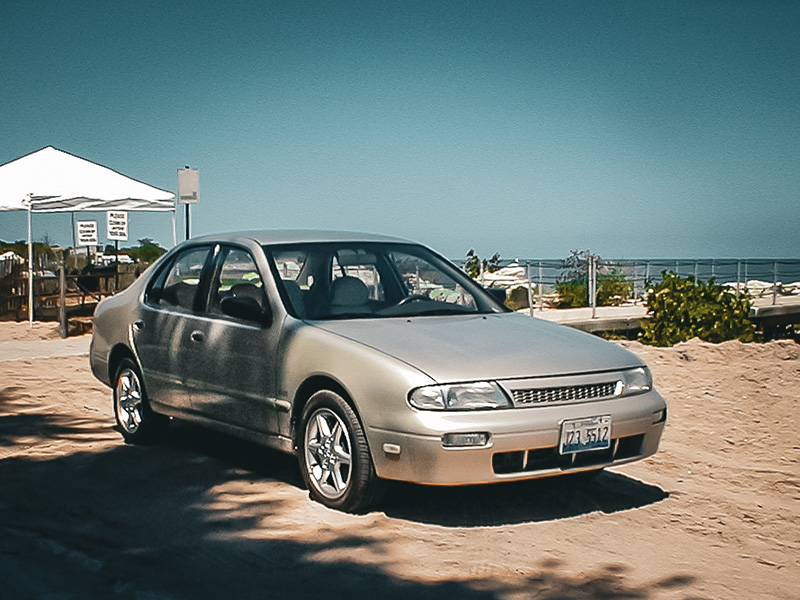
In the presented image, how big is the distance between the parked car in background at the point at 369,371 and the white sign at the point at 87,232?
14.3 meters

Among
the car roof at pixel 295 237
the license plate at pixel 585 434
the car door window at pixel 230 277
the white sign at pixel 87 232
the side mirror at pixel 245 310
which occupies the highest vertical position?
the white sign at pixel 87 232

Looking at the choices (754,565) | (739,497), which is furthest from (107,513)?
(739,497)

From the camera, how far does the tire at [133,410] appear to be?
7.01 m

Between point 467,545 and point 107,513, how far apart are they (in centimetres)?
205

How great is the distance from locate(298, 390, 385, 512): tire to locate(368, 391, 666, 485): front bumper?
0.36ft

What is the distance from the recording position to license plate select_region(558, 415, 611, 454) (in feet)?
15.8

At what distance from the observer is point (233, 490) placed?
575 centimetres

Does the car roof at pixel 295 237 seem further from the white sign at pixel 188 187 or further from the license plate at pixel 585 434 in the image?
the white sign at pixel 188 187

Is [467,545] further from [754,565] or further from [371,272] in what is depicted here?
[371,272]

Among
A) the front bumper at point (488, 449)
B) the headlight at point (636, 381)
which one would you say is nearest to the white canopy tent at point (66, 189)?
the front bumper at point (488, 449)

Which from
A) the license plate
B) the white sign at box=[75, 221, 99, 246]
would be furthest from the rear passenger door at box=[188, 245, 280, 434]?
the white sign at box=[75, 221, 99, 246]

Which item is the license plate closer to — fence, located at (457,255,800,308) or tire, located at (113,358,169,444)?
tire, located at (113,358,169,444)

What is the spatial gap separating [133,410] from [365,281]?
7.51 ft

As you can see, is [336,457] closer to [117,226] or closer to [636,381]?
[636,381]
